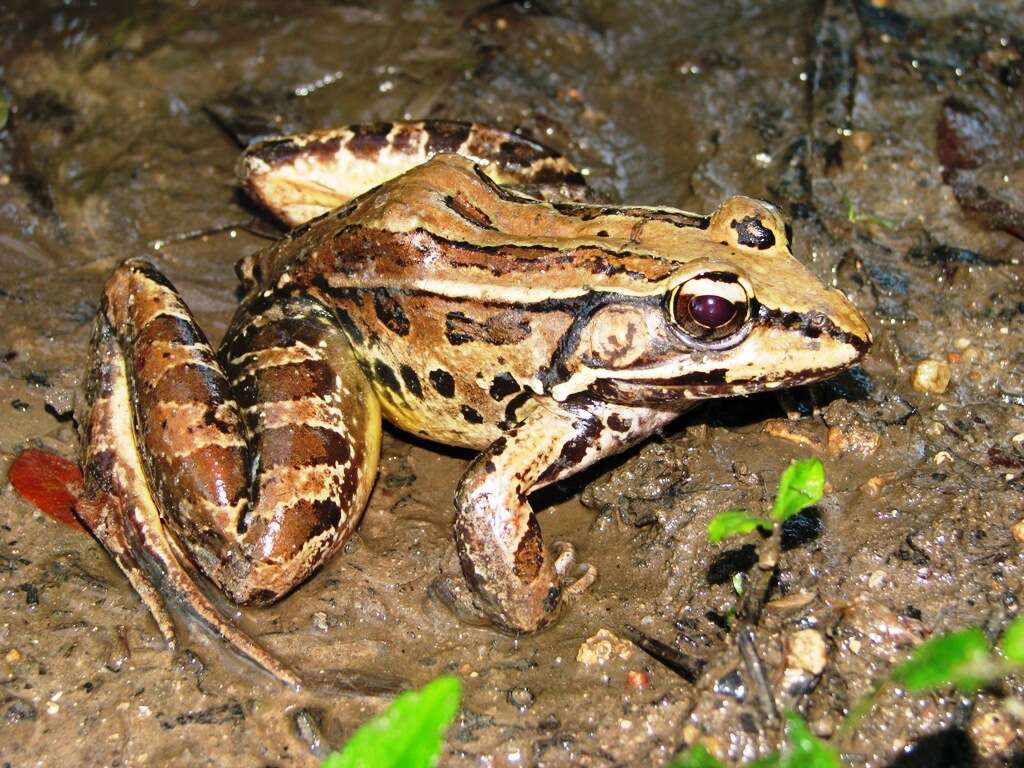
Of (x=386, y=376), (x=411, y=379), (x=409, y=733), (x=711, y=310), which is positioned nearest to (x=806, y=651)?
(x=711, y=310)

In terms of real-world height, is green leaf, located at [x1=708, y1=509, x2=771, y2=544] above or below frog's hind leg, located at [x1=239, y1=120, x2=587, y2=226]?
below

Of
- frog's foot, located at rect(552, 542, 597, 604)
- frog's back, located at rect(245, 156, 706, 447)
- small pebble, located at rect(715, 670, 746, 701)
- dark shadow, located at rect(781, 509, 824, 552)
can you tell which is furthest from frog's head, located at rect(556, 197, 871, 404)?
small pebble, located at rect(715, 670, 746, 701)

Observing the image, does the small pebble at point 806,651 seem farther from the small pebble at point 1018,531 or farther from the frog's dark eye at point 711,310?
the frog's dark eye at point 711,310

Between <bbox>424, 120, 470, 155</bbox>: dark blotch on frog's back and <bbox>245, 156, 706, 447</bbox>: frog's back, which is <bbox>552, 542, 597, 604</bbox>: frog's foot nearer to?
<bbox>245, 156, 706, 447</bbox>: frog's back

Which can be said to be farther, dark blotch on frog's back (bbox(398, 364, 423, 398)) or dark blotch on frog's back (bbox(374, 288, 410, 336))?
dark blotch on frog's back (bbox(398, 364, 423, 398))

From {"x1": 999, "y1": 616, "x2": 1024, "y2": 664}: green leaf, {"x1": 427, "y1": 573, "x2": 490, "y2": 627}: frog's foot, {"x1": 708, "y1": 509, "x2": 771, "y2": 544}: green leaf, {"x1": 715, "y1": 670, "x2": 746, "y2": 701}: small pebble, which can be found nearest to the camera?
{"x1": 999, "y1": 616, "x2": 1024, "y2": 664}: green leaf

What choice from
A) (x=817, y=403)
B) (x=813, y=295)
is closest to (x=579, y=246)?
(x=813, y=295)

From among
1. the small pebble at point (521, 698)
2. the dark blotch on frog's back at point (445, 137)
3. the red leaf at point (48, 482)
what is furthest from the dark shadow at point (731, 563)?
the red leaf at point (48, 482)

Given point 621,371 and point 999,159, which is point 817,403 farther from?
point 999,159
